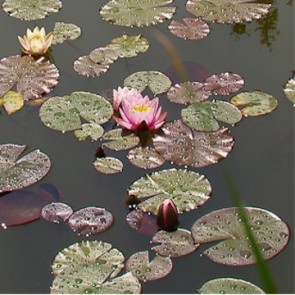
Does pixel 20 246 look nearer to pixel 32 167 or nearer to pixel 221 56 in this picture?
pixel 32 167

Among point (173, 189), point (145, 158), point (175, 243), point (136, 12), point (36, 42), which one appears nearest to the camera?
point (175, 243)

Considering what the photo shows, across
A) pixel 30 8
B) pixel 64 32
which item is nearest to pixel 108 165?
pixel 64 32

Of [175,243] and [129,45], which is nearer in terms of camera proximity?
[175,243]

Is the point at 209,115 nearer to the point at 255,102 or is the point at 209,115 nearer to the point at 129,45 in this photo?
the point at 255,102

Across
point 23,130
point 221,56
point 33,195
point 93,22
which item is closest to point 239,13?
point 221,56

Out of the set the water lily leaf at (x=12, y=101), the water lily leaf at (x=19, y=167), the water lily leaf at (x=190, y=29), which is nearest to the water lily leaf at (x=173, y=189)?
the water lily leaf at (x=19, y=167)

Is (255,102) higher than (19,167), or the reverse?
(255,102)
